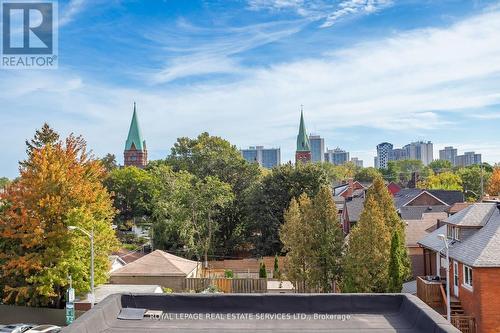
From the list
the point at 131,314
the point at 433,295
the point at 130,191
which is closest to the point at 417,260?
the point at 433,295

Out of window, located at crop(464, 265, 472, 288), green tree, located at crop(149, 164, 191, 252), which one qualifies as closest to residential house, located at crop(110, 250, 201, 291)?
green tree, located at crop(149, 164, 191, 252)

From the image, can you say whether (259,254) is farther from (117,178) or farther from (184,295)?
(184,295)

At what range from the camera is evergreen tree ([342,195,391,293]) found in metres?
25.5

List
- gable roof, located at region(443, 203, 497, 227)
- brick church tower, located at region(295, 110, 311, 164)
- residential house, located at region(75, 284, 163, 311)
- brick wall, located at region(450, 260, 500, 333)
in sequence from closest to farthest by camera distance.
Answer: brick wall, located at region(450, 260, 500, 333), gable roof, located at region(443, 203, 497, 227), residential house, located at region(75, 284, 163, 311), brick church tower, located at region(295, 110, 311, 164)

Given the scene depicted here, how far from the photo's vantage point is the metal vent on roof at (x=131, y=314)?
945 cm

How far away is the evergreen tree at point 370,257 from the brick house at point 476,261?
318 centimetres

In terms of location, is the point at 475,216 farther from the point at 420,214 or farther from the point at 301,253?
the point at 420,214

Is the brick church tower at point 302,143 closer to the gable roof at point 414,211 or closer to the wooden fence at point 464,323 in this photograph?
the gable roof at point 414,211

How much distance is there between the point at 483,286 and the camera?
19.5m

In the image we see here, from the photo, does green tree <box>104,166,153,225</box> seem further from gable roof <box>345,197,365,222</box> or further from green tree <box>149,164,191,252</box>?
gable roof <box>345,197,365,222</box>

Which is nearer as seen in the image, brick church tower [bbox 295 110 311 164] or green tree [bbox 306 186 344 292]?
green tree [bbox 306 186 344 292]

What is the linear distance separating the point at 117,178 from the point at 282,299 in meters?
65.9

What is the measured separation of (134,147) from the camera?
418 ft

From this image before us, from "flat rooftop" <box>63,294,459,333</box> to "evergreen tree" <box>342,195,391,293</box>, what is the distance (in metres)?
16.0
